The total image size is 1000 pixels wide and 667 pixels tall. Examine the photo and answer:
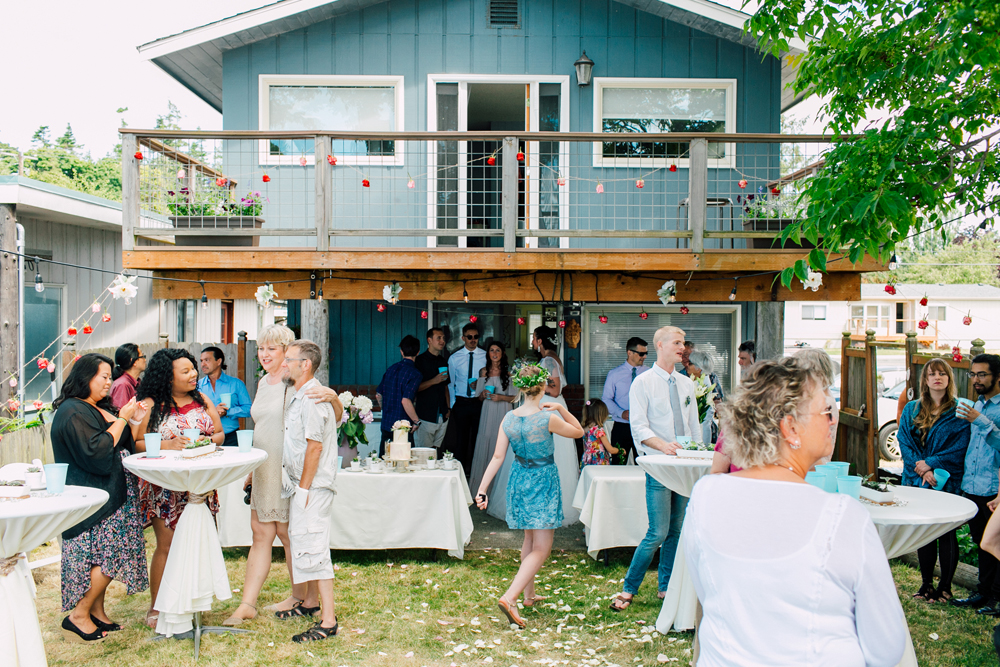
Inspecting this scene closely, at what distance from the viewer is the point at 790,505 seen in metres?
1.68

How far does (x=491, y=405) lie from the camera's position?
764 cm

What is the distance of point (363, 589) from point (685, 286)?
4.36 meters

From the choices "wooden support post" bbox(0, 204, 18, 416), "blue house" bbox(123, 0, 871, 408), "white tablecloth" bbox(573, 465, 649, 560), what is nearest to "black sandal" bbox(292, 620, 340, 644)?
"white tablecloth" bbox(573, 465, 649, 560)

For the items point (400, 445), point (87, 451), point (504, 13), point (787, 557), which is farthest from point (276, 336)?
point (504, 13)

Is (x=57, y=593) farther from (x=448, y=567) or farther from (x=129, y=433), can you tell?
(x=448, y=567)

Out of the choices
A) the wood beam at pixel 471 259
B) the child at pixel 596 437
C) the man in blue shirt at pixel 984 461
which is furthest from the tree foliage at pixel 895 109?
the child at pixel 596 437

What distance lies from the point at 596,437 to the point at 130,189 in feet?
16.3

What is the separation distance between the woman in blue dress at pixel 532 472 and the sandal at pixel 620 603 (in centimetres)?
65

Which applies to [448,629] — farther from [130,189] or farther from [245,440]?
[130,189]

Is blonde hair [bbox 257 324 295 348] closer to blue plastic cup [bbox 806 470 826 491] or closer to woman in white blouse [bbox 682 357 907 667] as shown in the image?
blue plastic cup [bbox 806 470 826 491]

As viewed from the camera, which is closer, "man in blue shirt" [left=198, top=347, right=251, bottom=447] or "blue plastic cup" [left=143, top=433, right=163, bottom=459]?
"blue plastic cup" [left=143, top=433, right=163, bottom=459]

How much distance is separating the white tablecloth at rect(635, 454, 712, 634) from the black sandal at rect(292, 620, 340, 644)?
207 cm

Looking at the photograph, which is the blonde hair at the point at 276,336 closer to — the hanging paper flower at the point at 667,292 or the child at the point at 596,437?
the child at the point at 596,437

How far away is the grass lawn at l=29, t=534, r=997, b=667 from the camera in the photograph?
4.32m
